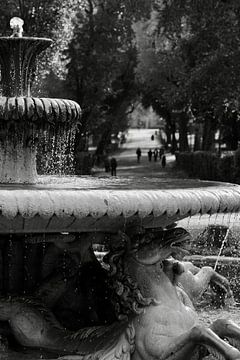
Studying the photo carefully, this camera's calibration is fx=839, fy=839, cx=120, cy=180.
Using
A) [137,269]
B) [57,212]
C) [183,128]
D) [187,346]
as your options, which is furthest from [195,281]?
[183,128]

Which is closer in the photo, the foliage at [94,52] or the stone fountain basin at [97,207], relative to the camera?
the stone fountain basin at [97,207]

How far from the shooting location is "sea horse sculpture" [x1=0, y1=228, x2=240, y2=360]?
634 centimetres

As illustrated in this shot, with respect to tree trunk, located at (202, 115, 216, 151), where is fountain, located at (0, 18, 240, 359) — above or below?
above

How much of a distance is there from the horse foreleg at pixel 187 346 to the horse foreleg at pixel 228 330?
26cm

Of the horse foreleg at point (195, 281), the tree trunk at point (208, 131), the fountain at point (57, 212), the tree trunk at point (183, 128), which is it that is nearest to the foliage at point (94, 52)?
the tree trunk at point (208, 131)

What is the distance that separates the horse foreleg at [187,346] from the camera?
20.0 feet

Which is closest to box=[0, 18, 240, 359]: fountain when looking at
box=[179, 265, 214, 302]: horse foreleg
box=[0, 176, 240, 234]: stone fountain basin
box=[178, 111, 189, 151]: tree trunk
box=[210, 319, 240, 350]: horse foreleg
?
box=[0, 176, 240, 234]: stone fountain basin

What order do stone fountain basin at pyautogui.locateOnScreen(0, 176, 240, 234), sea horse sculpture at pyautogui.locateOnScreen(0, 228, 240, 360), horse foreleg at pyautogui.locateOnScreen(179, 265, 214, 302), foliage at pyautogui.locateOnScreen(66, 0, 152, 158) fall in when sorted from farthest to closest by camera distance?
foliage at pyautogui.locateOnScreen(66, 0, 152, 158) → horse foreleg at pyautogui.locateOnScreen(179, 265, 214, 302) → sea horse sculpture at pyautogui.locateOnScreen(0, 228, 240, 360) → stone fountain basin at pyautogui.locateOnScreen(0, 176, 240, 234)

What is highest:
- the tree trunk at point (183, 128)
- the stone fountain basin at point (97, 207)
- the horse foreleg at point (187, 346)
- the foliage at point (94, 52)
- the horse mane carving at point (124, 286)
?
the foliage at point (94, 52)

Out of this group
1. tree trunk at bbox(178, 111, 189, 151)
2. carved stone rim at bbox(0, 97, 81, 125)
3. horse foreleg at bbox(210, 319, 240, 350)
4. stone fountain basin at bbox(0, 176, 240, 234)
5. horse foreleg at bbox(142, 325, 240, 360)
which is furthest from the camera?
tree trunk at bbox(178, 111, 189, 151)

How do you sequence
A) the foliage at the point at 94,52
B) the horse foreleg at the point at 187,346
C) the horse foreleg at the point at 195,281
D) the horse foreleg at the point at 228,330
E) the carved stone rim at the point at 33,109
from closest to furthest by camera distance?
the horse foreleg at the point at 187,346, the horse foreleg at the point at 228,330, the horse foreleg at the point at 195,281, the carved stone rim at the point at 33,109, the foliage at the point at 94,52

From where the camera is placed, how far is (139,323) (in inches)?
255

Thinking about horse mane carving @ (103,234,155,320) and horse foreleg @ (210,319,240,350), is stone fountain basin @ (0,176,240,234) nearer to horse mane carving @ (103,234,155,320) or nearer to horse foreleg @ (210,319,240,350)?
horse mane carving @ (103,234,155,320)

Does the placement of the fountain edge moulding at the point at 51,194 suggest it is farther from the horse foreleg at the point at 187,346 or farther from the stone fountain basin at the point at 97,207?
the horse foreleg at the point at 187,346
